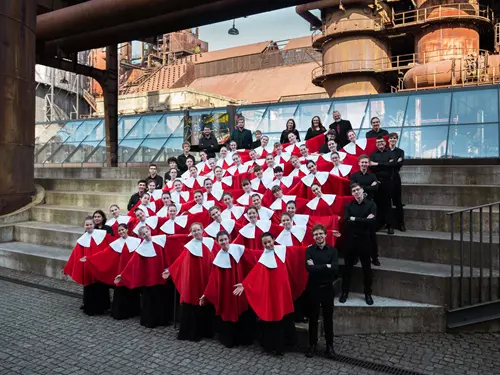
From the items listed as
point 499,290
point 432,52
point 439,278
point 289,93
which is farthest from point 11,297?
point 289,93

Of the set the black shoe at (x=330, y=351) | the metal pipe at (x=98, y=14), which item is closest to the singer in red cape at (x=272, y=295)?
the black shoe at (x=330, y=351)

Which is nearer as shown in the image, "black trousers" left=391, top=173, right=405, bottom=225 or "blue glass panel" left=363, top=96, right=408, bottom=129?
"black trousers" left=391, top=173, right=405, bottom=225

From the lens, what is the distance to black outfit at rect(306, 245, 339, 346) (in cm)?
574

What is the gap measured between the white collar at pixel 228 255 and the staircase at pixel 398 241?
63.4 inches

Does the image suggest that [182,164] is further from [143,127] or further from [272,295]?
[143,127]

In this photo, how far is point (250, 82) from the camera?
47.3 meters

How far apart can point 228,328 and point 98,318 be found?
97.0 inches

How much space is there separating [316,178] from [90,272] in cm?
455

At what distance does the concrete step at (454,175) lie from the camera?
10479mm

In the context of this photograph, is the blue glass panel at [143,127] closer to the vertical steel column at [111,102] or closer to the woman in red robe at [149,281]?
the vertical steel column at [111,102]

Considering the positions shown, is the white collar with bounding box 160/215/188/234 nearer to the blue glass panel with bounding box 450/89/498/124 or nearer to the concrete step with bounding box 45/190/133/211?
the concrete step with bounding box 45/190/133/211

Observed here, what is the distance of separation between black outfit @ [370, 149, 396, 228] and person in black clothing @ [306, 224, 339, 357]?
286 cm

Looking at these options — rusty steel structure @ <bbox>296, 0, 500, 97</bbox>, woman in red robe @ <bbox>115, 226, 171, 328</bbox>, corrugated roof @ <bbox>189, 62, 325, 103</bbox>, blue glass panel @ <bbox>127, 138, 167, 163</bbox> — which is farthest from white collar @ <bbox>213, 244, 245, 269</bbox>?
corrugated roof @ <bbox>189, 62, 325, 103</bbox>

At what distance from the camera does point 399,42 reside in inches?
1391
